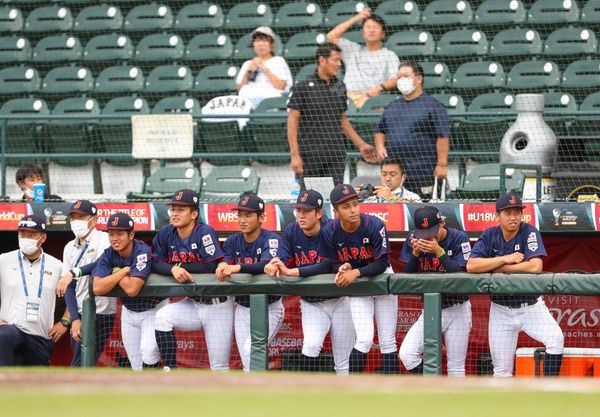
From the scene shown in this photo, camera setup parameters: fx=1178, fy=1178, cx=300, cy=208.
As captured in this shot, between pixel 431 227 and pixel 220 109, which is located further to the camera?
pixel 220 109

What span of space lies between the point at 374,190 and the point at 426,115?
0.82m

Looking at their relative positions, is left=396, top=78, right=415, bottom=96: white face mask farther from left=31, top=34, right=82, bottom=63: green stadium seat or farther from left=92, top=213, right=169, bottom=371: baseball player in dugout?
left=31, top=34, right=82, bottom=63: green stadium seat

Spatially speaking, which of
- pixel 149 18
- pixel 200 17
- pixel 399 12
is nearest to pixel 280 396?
pixel 399 12

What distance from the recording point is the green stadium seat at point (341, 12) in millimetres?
14000

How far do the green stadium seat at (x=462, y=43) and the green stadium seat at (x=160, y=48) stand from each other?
3207mm


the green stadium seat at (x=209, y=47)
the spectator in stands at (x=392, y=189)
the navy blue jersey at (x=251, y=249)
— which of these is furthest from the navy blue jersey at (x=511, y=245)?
the green stadium seat at (x=209, y=47)

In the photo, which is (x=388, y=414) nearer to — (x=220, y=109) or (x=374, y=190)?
(x=374, y=190)

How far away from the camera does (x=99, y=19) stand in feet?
49.6

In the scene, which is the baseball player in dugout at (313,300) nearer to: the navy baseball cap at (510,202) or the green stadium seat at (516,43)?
the navy baseball cap at (510,202)

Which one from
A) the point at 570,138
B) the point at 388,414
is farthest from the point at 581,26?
the point at 388,414

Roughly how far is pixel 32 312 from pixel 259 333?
236 cm

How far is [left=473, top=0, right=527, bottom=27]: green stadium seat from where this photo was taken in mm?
13508

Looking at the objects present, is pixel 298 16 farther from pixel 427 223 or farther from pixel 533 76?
pixel 427 223

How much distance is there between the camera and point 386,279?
8.34 meters
